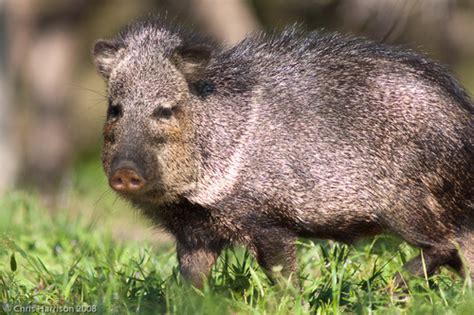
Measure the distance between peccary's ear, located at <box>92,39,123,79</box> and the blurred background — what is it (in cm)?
261

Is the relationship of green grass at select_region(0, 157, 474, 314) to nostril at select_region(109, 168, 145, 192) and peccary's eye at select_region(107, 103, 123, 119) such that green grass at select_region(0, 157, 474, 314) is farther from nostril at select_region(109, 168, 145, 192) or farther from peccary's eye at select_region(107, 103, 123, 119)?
peccary's eye at select_region(107, 103, 123, 119)

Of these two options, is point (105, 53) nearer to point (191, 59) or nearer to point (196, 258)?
point (191, 59)

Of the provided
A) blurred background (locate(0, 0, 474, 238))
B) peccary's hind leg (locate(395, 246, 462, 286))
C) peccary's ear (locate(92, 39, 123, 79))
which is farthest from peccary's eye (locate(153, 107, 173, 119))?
blurred background (locate(0, 0, 474, 238))

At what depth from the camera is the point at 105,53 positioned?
525cm

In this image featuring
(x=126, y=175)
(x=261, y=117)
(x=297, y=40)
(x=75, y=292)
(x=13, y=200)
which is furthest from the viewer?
(x=13, y=200)

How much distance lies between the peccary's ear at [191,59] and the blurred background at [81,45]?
9.43 feet

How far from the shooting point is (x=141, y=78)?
4.95 meters

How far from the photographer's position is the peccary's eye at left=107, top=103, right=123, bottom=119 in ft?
16.1

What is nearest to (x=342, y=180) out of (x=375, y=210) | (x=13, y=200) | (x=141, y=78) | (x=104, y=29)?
(x=375, y=210)

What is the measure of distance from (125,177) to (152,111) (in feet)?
1.68

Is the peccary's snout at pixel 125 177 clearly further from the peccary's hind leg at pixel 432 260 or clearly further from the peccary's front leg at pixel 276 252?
the peccary's hind leg at pixel 432 260

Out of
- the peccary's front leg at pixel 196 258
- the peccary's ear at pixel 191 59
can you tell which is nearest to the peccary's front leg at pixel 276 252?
the peccary's front leg at pixel 196 258

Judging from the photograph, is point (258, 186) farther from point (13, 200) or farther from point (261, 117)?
point (13, 200)

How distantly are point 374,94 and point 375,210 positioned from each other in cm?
63
